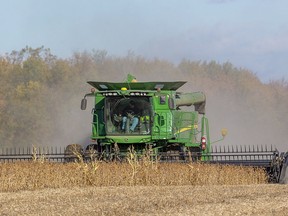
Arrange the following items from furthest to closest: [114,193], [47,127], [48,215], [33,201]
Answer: [47,127]
[114,193]
[33,201]
[48,215]

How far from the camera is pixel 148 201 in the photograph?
33.4ft

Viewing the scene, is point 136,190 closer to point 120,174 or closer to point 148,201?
point 120,174

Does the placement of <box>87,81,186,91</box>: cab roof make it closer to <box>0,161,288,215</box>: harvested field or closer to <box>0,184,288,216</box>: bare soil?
<box>0,161,288,215</box>: harvested field

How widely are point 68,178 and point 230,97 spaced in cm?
3479

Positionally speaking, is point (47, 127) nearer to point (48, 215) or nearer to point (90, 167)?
point (90, 167)

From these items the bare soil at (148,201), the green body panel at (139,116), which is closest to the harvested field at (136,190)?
the bare soil at (148,201)

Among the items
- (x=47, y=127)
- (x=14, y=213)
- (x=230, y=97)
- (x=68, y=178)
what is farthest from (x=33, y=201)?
(x=230, y=97)

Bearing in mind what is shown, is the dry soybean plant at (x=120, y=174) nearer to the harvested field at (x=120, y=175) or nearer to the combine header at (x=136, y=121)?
the harvested field at (x=120, y=175)

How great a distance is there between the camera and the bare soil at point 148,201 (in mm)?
9031

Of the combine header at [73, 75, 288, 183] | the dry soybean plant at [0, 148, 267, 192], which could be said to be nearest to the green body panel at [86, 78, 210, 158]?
the combine header at [73, 75, 288, 183]

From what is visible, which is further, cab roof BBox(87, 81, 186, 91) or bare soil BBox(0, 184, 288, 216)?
cab roof BBox(87, 81, 186, 91)

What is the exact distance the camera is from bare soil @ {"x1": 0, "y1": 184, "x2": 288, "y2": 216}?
9.03 m

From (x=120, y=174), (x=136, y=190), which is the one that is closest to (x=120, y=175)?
(x=120, y=174)

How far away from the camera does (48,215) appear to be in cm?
875
